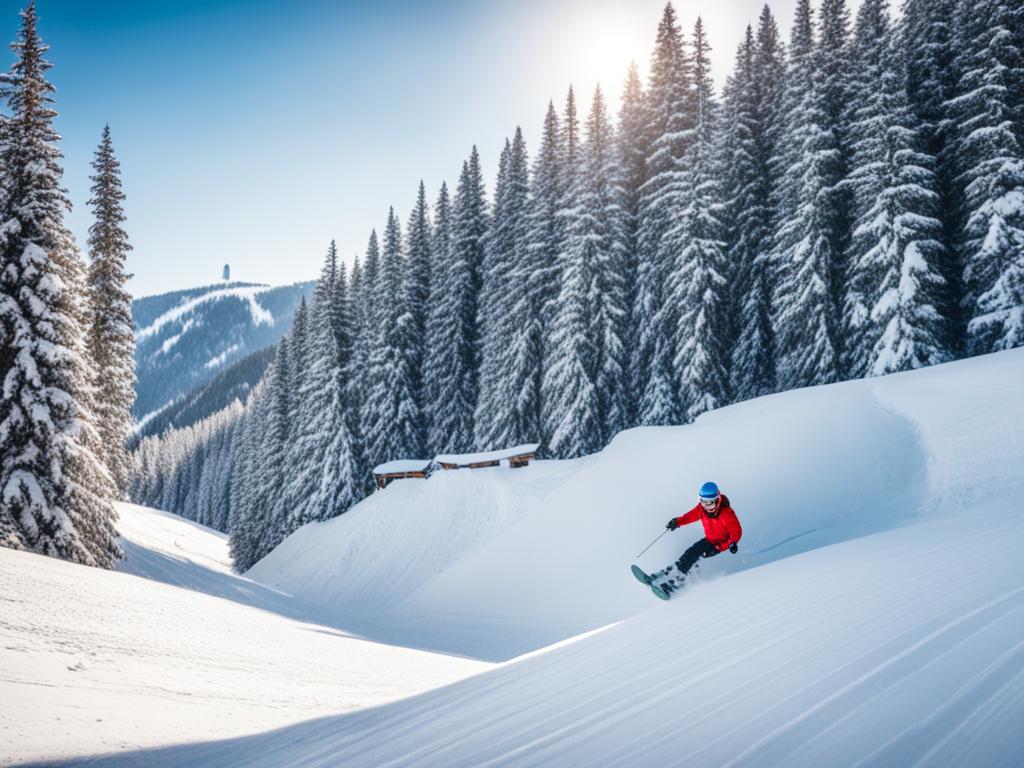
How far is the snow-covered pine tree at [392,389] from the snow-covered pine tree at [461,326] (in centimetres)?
172

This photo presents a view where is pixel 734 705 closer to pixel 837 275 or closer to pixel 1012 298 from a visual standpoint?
pixel 1012 298

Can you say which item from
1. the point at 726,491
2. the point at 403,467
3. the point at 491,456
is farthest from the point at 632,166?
the point at 726,491

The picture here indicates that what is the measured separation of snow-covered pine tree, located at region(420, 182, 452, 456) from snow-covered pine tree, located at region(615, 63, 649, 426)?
1303cm

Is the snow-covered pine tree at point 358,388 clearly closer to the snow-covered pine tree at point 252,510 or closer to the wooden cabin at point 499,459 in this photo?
the wooden cabin at point 499,459

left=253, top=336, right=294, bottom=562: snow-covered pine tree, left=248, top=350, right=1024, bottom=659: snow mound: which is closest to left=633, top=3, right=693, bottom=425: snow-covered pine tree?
left=248, top=350, right=1024, bottom=659: snow mound

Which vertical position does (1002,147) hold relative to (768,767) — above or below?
above

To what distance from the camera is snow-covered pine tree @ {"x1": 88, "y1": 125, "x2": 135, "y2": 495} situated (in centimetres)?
2233

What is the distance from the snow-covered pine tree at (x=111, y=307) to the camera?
2233cm

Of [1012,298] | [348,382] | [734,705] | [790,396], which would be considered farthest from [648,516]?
[348,382]

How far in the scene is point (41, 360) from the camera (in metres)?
15.2

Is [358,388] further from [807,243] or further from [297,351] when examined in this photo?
[807,243]

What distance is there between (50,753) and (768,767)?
5.15m

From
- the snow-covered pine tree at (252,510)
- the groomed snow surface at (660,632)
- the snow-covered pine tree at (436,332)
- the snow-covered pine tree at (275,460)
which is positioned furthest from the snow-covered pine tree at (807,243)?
the snow-covered pine tree at (252,510)

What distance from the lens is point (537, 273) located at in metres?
30.2
